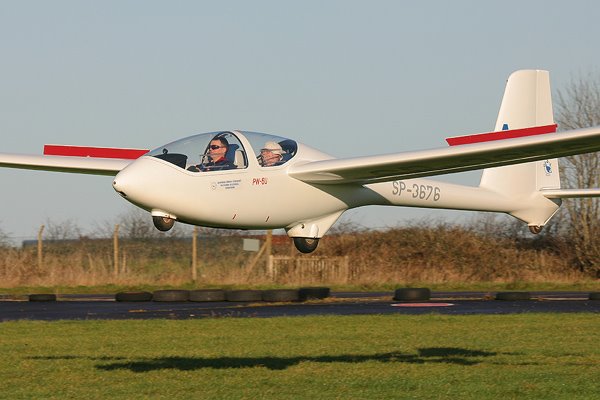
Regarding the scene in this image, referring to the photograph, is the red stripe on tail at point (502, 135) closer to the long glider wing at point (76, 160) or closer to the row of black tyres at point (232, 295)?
the long glider wing at point (76, 160)

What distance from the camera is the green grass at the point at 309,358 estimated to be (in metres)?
15.5

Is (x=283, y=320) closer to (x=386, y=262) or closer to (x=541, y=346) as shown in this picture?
(x=541, y=346)

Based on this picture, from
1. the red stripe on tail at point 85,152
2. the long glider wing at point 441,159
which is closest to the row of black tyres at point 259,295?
the red stripe on tail at point 85,152

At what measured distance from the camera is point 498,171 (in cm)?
2269

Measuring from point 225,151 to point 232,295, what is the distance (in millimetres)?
20187

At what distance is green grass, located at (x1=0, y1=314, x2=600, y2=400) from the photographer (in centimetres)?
1548

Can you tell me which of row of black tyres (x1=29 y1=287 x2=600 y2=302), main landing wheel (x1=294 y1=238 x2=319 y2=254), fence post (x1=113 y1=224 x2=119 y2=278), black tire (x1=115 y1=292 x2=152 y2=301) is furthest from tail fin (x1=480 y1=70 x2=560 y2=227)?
fence post (x1=113 y1=224 x2=119 y2=278)

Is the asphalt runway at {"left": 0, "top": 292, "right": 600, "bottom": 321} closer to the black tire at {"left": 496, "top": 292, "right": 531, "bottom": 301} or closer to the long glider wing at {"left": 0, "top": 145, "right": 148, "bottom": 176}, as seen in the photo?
the black tire at {"left": 496, "top": 292, "right": 531, "bottom": 301}

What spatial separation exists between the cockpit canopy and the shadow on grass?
17.2ft

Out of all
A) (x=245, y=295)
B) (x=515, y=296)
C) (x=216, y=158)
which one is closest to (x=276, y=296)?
(x=245, y=295)

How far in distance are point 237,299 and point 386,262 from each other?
605 inches

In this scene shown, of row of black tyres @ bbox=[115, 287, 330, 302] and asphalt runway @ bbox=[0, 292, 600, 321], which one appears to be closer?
asphalt runway @ bbox=[0, 292, 600, 321]

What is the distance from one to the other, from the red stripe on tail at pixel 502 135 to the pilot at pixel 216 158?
4169mm

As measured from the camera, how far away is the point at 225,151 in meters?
13.8
